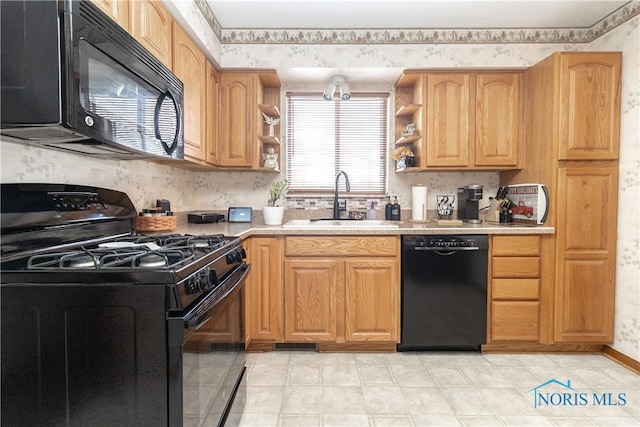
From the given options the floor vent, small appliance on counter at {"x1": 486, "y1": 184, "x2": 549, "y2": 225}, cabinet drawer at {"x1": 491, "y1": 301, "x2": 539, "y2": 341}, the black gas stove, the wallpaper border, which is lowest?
the floor vent

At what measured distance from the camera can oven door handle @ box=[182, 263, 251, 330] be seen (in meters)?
0.97

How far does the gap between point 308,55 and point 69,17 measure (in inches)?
78.0

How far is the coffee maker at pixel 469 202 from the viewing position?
2.75 meters

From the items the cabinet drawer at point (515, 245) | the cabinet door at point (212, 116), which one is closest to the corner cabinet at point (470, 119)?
the cabinet drawer at point (515, 245)

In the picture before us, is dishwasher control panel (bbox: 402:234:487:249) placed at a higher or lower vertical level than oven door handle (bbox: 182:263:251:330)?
higher

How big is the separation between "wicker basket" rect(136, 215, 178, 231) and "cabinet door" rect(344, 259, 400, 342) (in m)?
1.18

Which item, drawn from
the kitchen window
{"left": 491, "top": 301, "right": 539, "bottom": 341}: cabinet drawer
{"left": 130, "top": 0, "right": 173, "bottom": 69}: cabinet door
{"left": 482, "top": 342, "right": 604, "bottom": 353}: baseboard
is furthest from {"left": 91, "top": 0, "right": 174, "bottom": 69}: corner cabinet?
{"left": 482, "top": 342, "right": 604, "bottom": 353}: baseboard

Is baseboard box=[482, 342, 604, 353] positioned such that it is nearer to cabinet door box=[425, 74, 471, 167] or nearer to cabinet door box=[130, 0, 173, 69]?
cabinet door box=[425, 74, 471, 167]

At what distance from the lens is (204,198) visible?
307 cm

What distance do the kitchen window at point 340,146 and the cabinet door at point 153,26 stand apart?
1.40 meters

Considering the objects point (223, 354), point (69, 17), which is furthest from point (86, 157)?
point (223, 354)

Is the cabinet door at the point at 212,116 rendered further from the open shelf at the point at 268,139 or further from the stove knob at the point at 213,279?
the stove knob at the point at 213,279

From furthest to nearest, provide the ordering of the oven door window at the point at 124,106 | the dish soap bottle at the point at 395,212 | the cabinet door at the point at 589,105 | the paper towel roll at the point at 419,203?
the dish soap bottle at the point at 395,212
the paper towel roll at the point at 419,203
the cabinet door at the point at 589,105
the oven door window at the point at 124,106

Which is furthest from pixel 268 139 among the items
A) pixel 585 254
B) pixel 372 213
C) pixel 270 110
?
pixel 585 254
